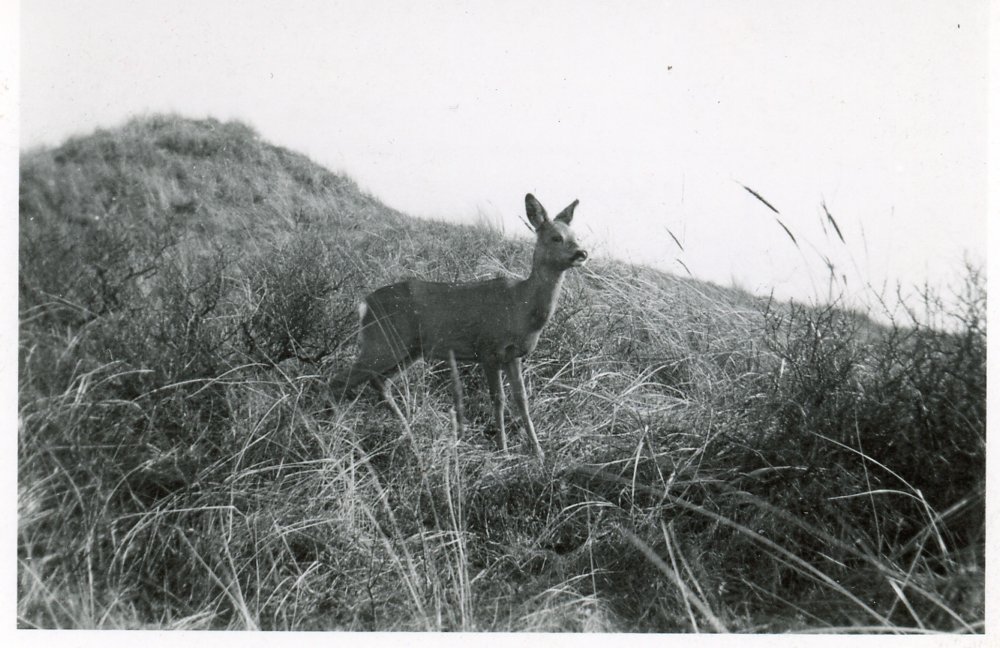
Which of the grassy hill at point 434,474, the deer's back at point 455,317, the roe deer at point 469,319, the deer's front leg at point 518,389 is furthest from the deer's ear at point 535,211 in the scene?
the grassy hill at point 434,474

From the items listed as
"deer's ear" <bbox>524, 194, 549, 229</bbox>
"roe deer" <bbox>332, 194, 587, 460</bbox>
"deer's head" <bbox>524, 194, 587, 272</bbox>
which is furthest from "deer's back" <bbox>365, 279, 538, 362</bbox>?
"deer's ear" <bbox>524, 194, 549, 229</bbox>

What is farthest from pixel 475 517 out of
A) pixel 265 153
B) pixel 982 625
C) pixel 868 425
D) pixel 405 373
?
pixel 265 153

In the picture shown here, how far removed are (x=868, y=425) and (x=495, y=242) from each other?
9.61 feet

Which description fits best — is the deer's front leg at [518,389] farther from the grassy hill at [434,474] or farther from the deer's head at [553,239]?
the deer's head at [553,239]

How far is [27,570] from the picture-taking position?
12.0 feet

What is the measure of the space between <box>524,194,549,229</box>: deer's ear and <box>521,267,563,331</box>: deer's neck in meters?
0.26

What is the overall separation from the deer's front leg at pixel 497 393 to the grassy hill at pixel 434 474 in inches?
5.2

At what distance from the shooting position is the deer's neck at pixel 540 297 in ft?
14.0

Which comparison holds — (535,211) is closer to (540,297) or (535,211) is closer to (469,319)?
(540,297)

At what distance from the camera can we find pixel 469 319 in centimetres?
421

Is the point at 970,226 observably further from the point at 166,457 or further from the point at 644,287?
the point at 166,457

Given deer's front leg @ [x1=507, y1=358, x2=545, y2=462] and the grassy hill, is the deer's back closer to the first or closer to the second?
deer's front leg @ [x1=507, y1=358, x2=545, y2=462]

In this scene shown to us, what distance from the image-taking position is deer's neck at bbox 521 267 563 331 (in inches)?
167

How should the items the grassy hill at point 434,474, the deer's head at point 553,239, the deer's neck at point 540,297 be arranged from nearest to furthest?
the grassy hill at point 434,474 → the deer's head at point 553,239 → the deer's neck at point 540,297
